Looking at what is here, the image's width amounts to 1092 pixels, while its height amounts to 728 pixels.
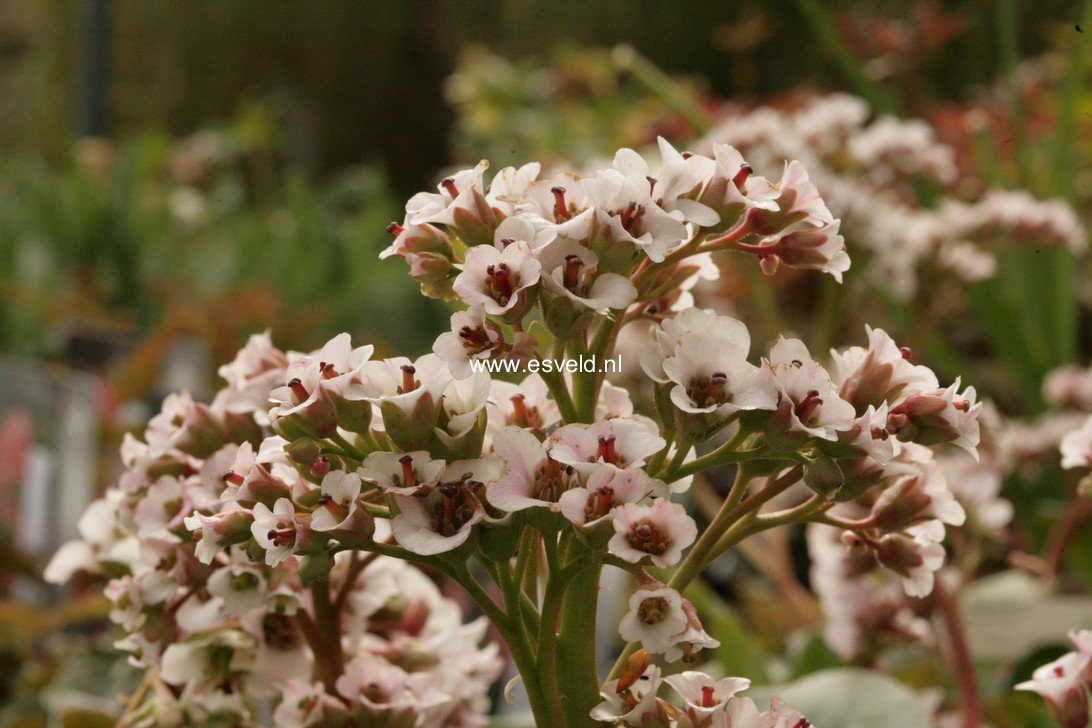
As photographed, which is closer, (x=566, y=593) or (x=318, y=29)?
(x=566, y=593)

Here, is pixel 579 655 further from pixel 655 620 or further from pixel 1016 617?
pixel 1016 617

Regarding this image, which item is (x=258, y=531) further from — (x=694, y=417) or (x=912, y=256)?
(x=912, y=256)

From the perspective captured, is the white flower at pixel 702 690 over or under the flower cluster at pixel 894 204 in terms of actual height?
under

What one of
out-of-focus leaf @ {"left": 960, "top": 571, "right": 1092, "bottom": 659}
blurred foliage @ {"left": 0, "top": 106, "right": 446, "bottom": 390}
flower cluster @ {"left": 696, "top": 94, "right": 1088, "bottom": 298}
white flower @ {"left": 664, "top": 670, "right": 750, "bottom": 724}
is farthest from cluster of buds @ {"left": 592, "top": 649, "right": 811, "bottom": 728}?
blurred foliage @ {"left": 0, "top": 106, "right": 446, "bottom": 390}

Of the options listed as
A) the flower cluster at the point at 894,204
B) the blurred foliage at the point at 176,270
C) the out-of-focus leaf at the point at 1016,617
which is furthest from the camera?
the blurred foliage at the point at 176,270

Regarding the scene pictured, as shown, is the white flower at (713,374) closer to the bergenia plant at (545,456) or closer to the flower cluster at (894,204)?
the bergenia plant at (545,456)

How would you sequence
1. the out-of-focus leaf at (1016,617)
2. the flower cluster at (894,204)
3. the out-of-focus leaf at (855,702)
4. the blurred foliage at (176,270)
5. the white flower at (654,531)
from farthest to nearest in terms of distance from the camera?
the blurred foliage at (176,270) → the flower cluster at (894,204) → the out-of-focus leaf at (1016,617) → the out-of-focus leaf at (855,702) → the white flower at (654,531)

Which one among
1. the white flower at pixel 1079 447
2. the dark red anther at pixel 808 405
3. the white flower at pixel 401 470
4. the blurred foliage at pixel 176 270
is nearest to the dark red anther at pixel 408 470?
the white flower at pixel 401 470

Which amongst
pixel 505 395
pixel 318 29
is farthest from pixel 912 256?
pixel 318 29
